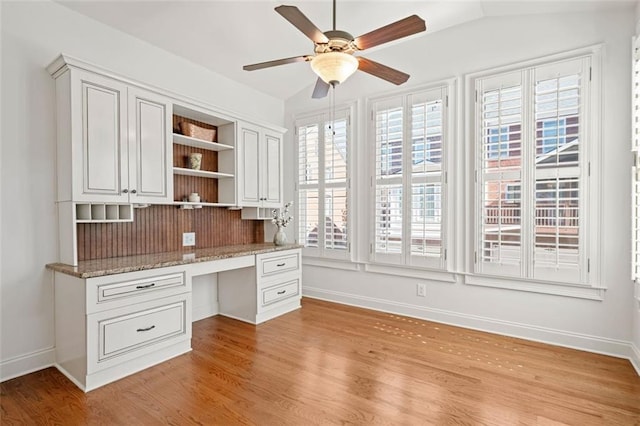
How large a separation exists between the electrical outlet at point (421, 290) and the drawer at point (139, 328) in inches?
94.7

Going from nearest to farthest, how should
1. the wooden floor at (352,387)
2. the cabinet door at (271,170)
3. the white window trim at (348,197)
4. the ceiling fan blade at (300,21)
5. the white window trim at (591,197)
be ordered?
1. the ceiling fan blade at (300,21)
2. the wooden floor at (352,387)
3. the white window trim at (591,197)
4. the cabinet door at (271,170)
5. the white window trim at (348,197)

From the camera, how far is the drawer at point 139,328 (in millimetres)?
2383

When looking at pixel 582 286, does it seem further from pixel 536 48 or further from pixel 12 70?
pixel 12 70

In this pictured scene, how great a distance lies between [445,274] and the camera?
3639 mm

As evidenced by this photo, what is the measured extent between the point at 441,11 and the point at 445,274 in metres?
2.60

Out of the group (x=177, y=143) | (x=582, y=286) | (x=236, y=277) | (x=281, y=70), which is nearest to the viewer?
(x=582, y=286)

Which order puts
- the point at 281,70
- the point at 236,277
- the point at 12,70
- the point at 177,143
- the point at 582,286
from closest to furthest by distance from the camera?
1. the point at 12,70
2. the point at 582,286
3. the point at 177,143
4. the point at 236,277
5. the point at 281,70

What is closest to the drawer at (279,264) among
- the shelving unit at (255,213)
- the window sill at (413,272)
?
the shelving unit at (255,213)

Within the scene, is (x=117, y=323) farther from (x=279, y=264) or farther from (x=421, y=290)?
(x=421, y=290)

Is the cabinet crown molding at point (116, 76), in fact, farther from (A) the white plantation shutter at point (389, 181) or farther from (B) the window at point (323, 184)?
(A) the white plantation shutter at point (389, 181)

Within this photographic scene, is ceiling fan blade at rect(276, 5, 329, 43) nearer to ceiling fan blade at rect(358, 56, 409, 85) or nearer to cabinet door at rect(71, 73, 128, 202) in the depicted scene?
ceiling fan blade at rect(358, 56, 409, 85)

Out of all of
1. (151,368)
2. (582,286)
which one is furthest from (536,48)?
(151,368)

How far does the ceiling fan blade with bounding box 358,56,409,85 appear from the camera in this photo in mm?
2395

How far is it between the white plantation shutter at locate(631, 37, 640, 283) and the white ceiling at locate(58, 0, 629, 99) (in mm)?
645
